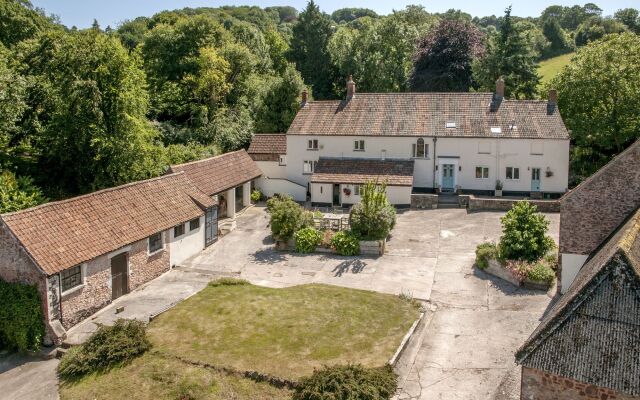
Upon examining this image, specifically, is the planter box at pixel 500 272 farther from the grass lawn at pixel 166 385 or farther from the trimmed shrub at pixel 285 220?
the grass lawn at pixel 166 385

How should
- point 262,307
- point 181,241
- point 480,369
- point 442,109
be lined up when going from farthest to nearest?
point 442,109, point 181,241, point 262,307, point 480,369

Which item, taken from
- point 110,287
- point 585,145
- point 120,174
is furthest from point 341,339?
point 585,145

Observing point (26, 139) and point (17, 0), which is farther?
point (17, 0)

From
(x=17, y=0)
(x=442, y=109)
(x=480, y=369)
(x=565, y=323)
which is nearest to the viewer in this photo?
(x=565, y=323)

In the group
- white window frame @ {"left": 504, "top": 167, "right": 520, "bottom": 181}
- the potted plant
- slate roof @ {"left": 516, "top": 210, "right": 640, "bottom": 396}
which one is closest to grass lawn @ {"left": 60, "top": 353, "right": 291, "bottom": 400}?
slate roof @ {"left": 516, "top": 210, "right": 640, "bottom": 396}

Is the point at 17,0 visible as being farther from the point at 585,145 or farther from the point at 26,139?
the point at 585,145

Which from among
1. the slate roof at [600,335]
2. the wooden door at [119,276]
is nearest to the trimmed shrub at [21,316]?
the wooden door at [119,276]
